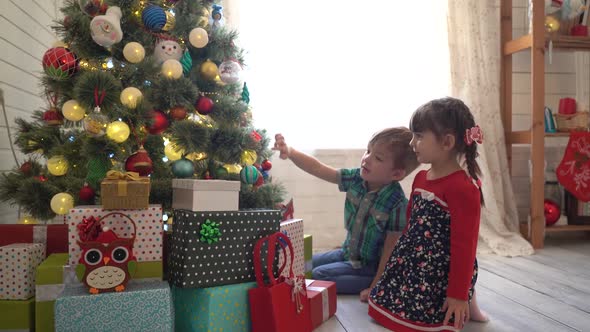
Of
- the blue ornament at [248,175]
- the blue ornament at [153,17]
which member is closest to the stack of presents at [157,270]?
the blue ornament at [248,175]

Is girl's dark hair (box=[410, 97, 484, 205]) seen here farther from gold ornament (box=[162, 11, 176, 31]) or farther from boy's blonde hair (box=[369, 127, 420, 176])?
gold ornament (box=[162, 11, 176, 31])

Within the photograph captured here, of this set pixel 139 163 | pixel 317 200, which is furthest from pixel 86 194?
pixel 317 200

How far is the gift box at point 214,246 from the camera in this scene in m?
1.42

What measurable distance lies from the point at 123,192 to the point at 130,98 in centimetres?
40

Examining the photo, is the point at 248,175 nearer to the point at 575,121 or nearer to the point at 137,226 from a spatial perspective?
the point at 137,226

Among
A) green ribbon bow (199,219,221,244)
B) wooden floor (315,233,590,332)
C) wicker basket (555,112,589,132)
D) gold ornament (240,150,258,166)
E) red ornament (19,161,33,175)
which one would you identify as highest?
wicker basket (555,112,589,132)

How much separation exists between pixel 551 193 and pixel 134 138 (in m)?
2.56

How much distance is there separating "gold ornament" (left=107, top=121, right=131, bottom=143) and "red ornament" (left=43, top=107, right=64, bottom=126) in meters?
0.28

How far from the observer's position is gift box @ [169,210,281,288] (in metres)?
1.42

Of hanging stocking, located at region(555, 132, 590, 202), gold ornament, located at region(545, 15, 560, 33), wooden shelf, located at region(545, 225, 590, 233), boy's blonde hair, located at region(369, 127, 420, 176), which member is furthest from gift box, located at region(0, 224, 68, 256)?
gold ornament, located at region(545, 15, 560, 33)

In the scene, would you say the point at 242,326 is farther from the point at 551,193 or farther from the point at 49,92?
the point at 551,193

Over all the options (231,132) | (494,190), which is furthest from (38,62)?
(494,190)

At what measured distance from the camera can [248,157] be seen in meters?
1.85

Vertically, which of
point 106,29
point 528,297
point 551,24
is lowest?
point 528,297
